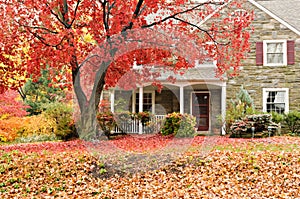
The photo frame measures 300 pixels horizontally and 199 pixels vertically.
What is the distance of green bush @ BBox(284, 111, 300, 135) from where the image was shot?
49.8ft

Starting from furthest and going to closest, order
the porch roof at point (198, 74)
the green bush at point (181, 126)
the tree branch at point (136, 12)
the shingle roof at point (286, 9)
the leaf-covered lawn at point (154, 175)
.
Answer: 1. the shingle roof at point (286, 9)
2. the porch roof at point (198, 74)
3. the green bush at point (181, 126)
4. the tree branch at point (136, 12)
5. the leaf-covered lawn at point (154, 175)

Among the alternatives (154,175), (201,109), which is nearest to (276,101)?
(201,109)

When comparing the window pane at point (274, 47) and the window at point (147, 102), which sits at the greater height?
the window pane at point (274, 47)

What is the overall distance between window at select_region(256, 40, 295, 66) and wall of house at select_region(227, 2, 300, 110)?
17 cm

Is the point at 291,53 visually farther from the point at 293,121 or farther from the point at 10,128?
the point at 10,128

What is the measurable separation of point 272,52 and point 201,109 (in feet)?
13.7

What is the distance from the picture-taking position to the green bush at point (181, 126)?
13.7m

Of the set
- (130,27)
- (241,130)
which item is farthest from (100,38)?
(241,130)

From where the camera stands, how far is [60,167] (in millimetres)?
7746

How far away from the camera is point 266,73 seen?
53.0 ft

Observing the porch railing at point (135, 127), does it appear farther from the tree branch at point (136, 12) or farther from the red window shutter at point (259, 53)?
the tree branch at point (136, 12)

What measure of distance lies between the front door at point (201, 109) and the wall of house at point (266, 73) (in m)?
1.50

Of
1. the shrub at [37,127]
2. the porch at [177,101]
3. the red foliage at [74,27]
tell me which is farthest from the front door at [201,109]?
the red foliage at [74,27]

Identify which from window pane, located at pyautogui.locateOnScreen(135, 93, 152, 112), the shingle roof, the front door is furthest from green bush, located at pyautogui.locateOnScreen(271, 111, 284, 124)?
window pane, located at pyautogui.locateOnScreen(135, 93, 152, 112)
